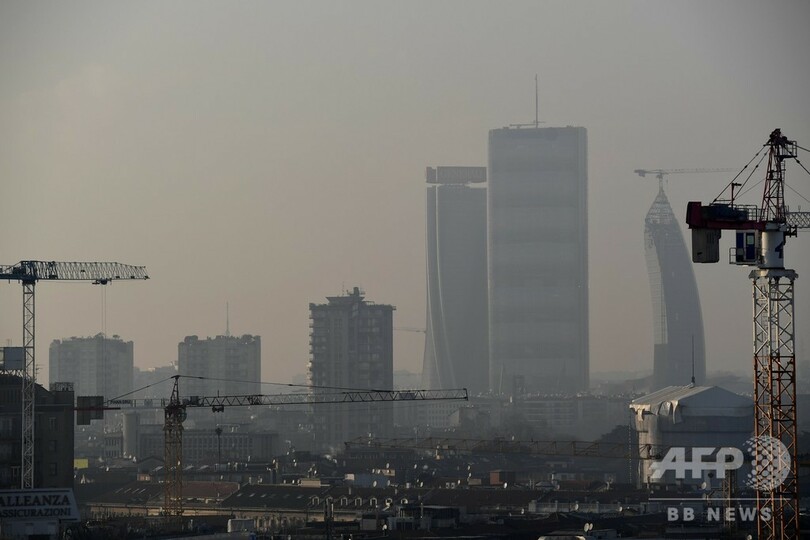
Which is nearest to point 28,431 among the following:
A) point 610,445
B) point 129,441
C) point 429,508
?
point 429,508

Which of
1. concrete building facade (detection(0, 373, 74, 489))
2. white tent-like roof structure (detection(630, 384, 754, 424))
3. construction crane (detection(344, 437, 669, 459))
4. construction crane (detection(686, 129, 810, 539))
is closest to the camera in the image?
construction crane (detection(686, 129, 810, 539))

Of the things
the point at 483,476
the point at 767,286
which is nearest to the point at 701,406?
the point at 483,476

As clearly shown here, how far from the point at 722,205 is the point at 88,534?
33.0 meters

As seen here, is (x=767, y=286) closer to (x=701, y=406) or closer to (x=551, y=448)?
(x=701, y=406)

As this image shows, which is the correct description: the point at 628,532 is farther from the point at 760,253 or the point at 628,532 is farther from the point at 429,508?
the point at 760,253

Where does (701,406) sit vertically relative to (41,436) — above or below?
above

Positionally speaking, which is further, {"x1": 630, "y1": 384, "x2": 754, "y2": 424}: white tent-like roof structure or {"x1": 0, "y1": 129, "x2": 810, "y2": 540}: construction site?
{"x1": 630, "y1": 384, "x2": 754, "y2": 424}: white tent-like roof structure

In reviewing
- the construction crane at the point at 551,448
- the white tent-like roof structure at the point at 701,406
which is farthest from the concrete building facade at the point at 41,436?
the white tent-like roof structure at the point at 701,406

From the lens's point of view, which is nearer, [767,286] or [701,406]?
[767,286]

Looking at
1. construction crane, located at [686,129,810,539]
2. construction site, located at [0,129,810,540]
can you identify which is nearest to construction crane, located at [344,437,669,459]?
construction site, located at [0,129,810,540]

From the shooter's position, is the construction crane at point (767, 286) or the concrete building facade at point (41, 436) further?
the concrete building facade at point (41, 436)

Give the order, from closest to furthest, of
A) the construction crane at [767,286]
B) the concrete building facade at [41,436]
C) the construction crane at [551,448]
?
the construction crane at [767,286] → the concrete building facade at [41,436] → the construction crane at [551,448]

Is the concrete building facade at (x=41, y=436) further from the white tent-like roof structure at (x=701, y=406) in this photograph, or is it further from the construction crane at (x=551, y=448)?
the white tent-like roof structure at (x=701, y=406)

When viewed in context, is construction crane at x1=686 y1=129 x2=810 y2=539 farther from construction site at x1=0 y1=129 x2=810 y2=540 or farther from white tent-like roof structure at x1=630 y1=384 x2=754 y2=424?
white tent-like roof structure at x1=630 y1=384 x2=754 y2=424
